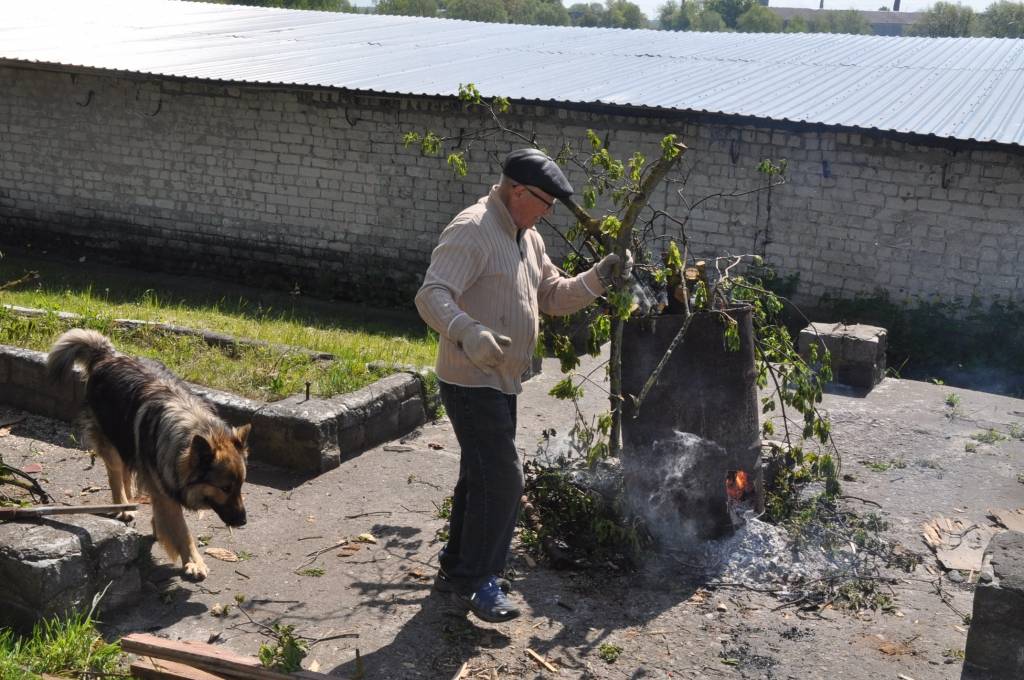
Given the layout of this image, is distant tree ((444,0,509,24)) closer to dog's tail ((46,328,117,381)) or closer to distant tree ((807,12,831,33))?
distant tree ((807,12,831,33))

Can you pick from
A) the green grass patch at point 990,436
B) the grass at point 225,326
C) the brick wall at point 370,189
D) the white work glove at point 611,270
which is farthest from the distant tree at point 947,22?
the white work glove at point 611,270

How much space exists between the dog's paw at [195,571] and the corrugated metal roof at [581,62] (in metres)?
7.60

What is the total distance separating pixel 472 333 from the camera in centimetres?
396

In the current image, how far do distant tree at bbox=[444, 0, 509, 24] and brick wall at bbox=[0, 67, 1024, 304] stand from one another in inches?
1897

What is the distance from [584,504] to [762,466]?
117cm

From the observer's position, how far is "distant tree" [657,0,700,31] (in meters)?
75.0

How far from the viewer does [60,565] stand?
14.2ft

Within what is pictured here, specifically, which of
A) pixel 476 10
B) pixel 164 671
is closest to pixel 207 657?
pixel 164 671

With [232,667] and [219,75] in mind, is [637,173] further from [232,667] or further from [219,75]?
[219,75]

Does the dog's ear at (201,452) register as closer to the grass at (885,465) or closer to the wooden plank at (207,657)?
the wooden plank at (207,657)

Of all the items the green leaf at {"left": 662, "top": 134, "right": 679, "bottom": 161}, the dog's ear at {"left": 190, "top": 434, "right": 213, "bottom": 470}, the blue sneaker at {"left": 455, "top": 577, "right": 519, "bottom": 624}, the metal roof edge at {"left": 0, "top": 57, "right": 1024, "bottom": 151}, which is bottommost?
the blue sneaker at {"left": 455, "top": 577, "right": 519, "bottom": 624}

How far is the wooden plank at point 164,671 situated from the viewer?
13.4 ft

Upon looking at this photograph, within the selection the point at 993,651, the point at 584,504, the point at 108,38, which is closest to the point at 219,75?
the point at 108,38

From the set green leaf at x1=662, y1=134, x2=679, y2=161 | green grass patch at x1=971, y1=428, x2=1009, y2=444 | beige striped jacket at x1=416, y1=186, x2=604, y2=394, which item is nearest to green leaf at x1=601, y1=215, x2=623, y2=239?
green leaf at x1=662, y1=134, x2=679, y2=161
